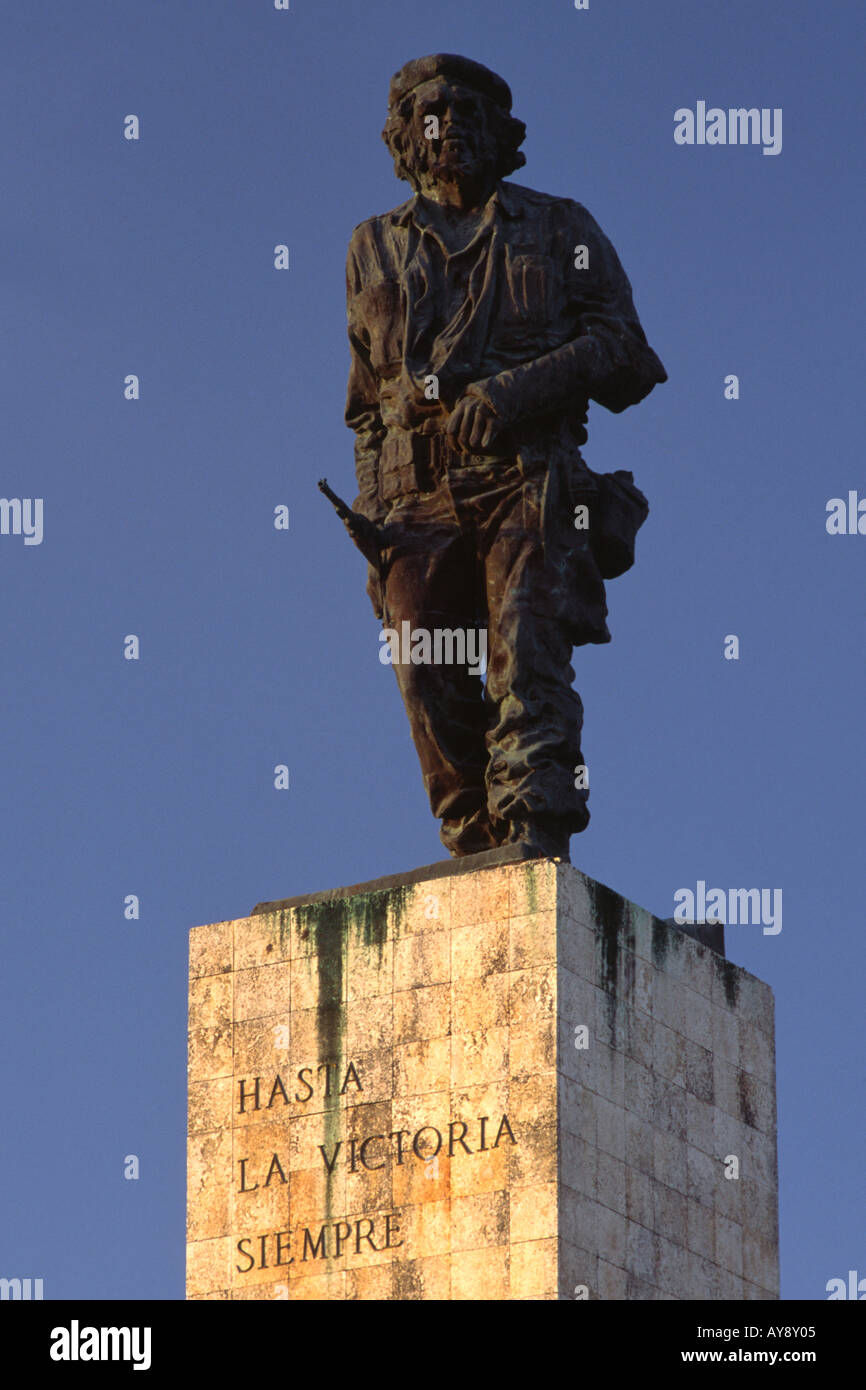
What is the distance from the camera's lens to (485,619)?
28.1 meters

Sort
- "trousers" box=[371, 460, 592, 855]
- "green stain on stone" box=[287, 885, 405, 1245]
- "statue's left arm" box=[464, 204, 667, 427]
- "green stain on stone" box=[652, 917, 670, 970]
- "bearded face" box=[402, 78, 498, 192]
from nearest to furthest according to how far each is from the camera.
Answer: "green stain on stone" box=[287, 885, 405, 1245], "green stain on stone" box=[652, 917, 670, 970], "trousers" box=[371, 460, 592, 855], "statue's left arm" box=[464, 204, 667, 427], "bearded face" box=[402, 78, 498, 192]

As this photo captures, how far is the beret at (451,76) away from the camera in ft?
93.4

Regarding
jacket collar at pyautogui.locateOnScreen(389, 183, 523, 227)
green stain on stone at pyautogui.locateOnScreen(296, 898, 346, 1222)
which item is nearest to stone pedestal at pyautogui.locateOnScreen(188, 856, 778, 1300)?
green stain on stone at pyautogui.locateOnScreen(296, 898, 346, 1222)

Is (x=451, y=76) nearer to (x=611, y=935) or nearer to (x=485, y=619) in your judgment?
(x=485, y=619)

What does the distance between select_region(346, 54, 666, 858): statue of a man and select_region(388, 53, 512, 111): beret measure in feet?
0.05

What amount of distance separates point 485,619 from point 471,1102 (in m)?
3.95

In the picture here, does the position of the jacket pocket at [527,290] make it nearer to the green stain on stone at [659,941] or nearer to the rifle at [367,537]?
the rifle at [367,537]

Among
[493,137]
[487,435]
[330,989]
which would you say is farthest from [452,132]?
[330,989]

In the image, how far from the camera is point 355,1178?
85.9ft

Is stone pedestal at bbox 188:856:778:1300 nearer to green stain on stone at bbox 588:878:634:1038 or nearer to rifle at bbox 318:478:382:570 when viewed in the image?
green stain on stone at bbox 588:878:634:1038

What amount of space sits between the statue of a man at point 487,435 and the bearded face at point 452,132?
0.01m

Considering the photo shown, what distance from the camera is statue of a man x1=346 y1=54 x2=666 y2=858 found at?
27641mm
